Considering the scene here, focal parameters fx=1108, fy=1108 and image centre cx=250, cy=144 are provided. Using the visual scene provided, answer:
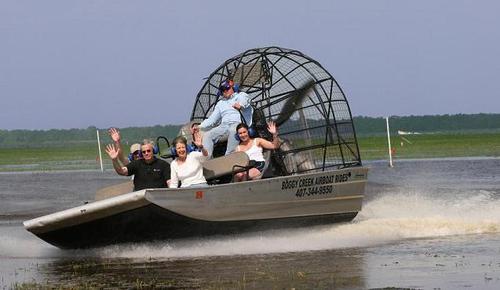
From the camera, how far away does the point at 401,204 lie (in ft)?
68.0

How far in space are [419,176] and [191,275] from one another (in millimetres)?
19760

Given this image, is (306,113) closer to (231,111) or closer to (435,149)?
A: (231,111)

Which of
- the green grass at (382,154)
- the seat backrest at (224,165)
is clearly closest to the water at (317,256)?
the seat backrest at (224,165)

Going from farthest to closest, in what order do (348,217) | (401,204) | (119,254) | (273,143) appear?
(401,204), (348,217), (273,143), (119,254)

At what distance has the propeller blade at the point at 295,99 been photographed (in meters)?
17.6

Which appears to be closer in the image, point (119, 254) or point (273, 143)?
point (119, 254)

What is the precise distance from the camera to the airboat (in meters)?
14.0

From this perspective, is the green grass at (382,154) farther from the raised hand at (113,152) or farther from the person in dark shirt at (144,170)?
the raised hand at (113,152)

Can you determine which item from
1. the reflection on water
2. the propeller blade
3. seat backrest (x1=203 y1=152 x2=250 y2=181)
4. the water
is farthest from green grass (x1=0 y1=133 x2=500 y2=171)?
the reflection on water

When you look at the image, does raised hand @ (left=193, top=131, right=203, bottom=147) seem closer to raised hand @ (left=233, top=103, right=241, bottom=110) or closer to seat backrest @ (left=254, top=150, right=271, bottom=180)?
raised hand @ (left=233, top=103, right=241, bottom=110)

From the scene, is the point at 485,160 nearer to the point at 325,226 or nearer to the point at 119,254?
the point at 325,226

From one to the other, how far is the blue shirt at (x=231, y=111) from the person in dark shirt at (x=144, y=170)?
201 cm

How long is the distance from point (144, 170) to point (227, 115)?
7.84 feet

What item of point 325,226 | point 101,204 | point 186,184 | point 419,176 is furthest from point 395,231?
point 419,176
